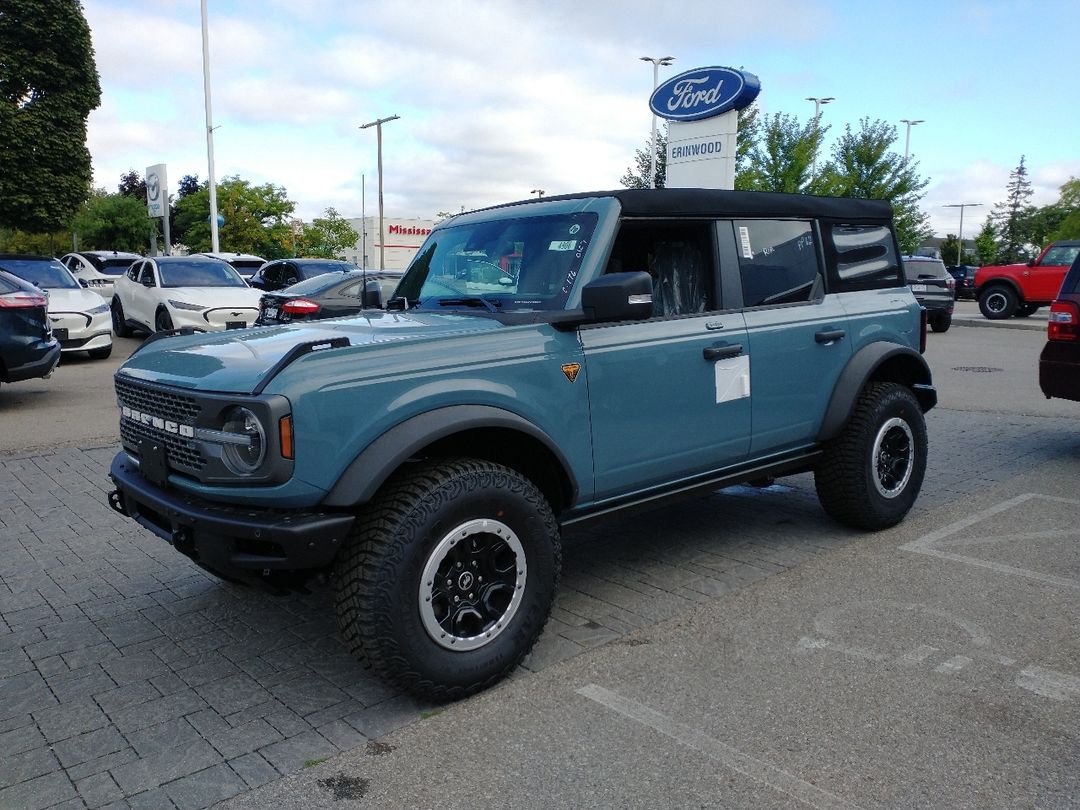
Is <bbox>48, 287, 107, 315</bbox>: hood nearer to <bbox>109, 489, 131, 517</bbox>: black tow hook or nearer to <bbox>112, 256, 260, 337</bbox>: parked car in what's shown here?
<bbox>112, 256, 260, 337</bbox>: parked car

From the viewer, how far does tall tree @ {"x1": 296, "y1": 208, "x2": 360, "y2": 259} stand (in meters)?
64.6

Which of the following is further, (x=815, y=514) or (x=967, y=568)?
(x=815, y=514)

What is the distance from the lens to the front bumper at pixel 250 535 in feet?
9.50

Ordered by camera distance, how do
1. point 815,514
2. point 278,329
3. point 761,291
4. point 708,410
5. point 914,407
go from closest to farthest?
point 278,329, point 708,410, point 761,291, point 914,407, point 815,514

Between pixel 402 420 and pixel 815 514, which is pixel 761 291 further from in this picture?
pixel 402 420

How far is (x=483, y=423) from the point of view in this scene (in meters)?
3.24

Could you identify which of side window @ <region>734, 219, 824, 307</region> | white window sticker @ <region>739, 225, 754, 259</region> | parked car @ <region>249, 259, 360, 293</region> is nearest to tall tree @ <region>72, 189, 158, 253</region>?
parked car @ <region>249, 259, 360, 293</region>

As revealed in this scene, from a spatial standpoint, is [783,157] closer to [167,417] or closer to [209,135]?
[209,135]

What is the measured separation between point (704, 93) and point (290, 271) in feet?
31.0

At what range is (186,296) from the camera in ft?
50.2

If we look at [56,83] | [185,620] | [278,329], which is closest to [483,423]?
[278,329]

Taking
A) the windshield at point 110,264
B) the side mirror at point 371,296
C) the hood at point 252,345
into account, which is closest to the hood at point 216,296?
the windshield at point 110,264

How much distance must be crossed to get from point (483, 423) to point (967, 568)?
2.92 meters

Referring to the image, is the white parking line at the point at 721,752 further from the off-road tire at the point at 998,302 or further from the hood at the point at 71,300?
the off-road tire at the point at 998,302
